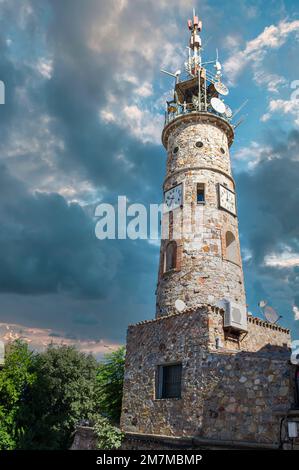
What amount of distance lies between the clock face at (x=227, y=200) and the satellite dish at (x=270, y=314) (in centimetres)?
535

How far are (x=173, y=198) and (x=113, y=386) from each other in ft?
37.2

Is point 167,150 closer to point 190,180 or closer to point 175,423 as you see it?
point 190,180

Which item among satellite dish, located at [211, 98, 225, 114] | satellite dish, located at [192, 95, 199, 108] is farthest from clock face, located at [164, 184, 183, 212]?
satellite dish, located at [192, 95, 199, 108]

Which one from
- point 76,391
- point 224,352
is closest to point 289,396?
point 224,352

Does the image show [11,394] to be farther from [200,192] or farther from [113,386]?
[200,192]

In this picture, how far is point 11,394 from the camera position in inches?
846

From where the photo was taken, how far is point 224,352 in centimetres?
1241

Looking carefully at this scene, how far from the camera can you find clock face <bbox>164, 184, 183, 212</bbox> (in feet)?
64.0

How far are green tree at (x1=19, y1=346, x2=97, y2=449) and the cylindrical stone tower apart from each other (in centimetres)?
1322

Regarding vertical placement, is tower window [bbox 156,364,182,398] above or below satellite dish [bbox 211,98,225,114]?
below

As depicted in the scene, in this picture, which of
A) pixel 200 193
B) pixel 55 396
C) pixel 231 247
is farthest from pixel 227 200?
pixel 55 396

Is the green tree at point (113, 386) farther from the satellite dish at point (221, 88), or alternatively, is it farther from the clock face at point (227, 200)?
the satellite dish at point (221, 88)

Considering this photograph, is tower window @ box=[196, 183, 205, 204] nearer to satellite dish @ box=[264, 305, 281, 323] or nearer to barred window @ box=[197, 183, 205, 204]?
barred window @ box=[197, 183, 205, 204]

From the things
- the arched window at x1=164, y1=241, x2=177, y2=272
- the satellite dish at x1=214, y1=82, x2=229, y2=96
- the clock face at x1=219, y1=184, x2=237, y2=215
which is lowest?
the arched window at x1=164, y1=241, x2=177, y2=272
